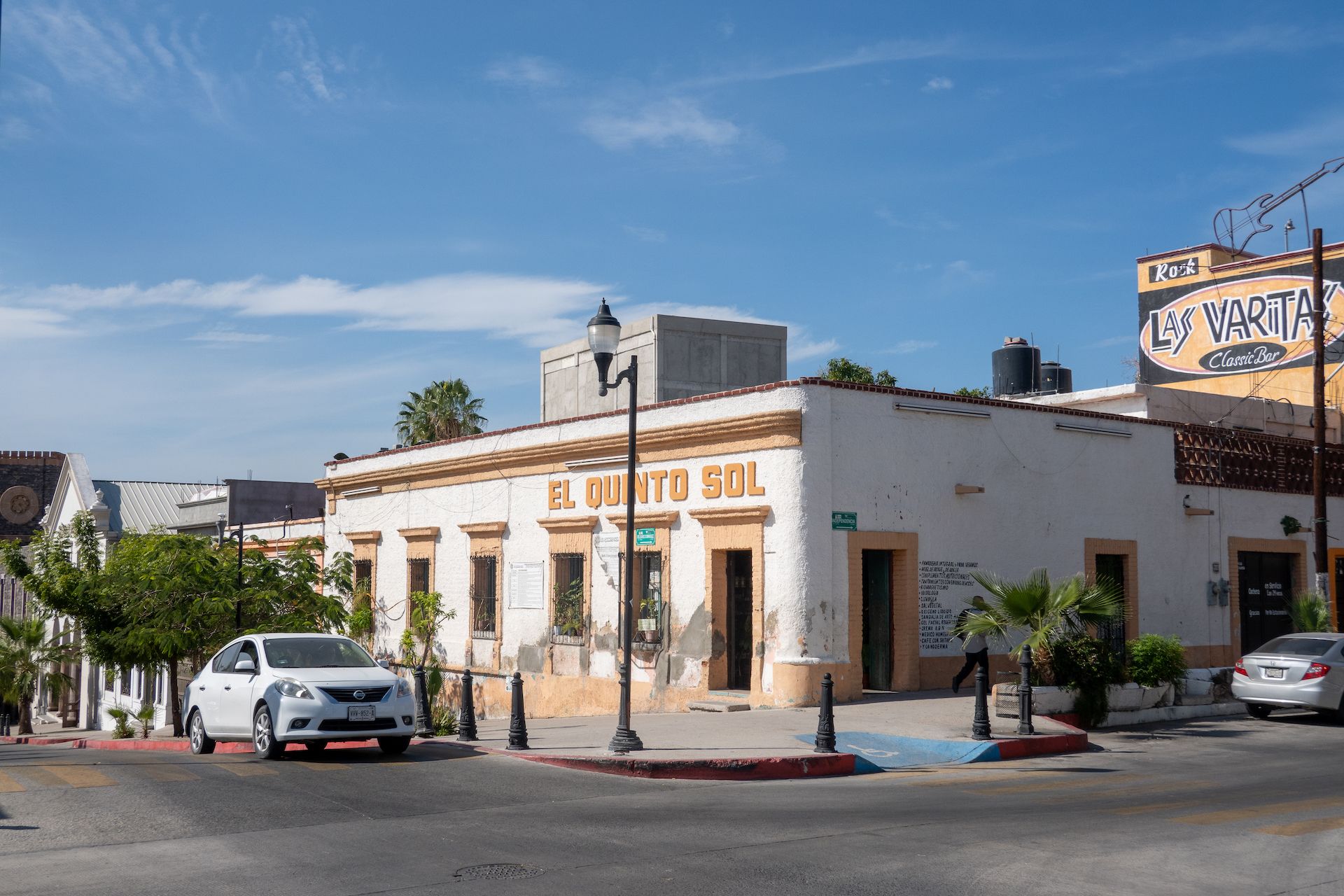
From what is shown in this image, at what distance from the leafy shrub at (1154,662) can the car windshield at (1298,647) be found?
1725mm

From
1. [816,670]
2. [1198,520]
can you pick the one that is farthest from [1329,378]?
[816,670]

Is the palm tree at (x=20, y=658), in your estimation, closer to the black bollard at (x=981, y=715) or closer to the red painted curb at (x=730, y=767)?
the red painted curb at (x=730, y=767)

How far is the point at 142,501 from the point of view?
48.8m

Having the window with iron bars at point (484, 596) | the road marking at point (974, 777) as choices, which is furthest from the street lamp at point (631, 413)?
the window with iron bars at point (484, 596)

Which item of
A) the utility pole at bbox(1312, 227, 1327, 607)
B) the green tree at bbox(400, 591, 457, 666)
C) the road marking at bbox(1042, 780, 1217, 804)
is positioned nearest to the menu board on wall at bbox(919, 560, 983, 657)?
the utility pole at bbox(1312, 227, 1327, 607)

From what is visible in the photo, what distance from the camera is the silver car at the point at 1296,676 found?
18.9 m

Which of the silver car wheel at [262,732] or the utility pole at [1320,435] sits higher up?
the utility pole at [1320,435]

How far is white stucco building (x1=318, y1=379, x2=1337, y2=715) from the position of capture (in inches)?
792

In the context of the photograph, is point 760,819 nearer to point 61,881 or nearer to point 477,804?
point 477,804

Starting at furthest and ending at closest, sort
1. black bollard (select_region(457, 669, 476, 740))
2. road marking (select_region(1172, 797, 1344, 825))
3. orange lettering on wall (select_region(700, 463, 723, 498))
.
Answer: orange lettering on wall (select_region(700, 463, 723, 498)) < black bollard (select_region(457, 669, 476, 740)) < road marking (select_region(1172, 797, 1344, 825))

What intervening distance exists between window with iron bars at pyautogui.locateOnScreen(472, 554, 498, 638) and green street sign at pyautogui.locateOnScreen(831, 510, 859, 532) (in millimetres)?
9639

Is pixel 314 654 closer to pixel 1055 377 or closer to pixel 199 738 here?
pixel 199 738

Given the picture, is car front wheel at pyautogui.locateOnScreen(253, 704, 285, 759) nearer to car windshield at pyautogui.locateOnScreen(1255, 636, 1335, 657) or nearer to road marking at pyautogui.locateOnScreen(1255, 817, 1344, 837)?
road marking at pyautogui.locateOnScreen(1255, 817, 1344, 837)

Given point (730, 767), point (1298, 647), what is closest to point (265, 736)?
point (730, 767)
